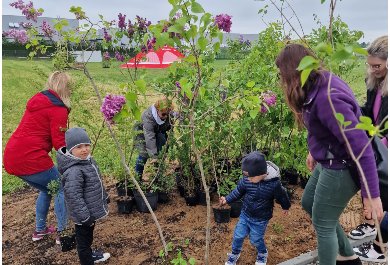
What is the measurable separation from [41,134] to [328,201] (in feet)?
7.52

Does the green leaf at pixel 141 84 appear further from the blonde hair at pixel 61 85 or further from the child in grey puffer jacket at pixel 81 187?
the blonde hair at pixel 61 85

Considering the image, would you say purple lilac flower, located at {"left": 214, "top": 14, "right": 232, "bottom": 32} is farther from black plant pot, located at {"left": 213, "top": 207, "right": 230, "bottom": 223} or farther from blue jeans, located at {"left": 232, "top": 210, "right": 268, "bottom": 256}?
black plant pot, located at {"left": 213, "top": 207, "right": 230, "bottom": 223}

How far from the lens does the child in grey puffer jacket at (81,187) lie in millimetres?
2953

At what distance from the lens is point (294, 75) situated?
2234mm

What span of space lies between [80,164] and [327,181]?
1.66 meters

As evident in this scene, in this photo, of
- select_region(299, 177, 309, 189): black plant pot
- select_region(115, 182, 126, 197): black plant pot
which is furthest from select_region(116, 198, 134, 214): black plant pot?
select_region(299, 177, 309, 189): black plant pot

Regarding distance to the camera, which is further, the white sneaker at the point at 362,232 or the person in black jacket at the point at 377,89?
the white sneaker at the point at 362,232

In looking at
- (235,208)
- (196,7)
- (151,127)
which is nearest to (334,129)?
(196,7)

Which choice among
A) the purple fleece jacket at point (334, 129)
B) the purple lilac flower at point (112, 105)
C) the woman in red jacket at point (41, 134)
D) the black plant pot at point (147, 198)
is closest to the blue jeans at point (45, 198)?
the woman in red jacket at point (41, 134)

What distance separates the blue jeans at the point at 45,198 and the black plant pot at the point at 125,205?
67 cm

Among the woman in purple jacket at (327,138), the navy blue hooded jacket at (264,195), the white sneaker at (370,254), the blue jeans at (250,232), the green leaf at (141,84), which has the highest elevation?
the green leaf at (141,84)

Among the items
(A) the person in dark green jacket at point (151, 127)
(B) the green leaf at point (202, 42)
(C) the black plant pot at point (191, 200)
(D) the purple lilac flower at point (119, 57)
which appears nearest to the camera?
(B) the green leaf at point (202, 42)

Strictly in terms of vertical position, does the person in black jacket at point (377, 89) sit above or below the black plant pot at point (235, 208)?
above

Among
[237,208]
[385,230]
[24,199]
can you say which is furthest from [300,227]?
[24,199]
